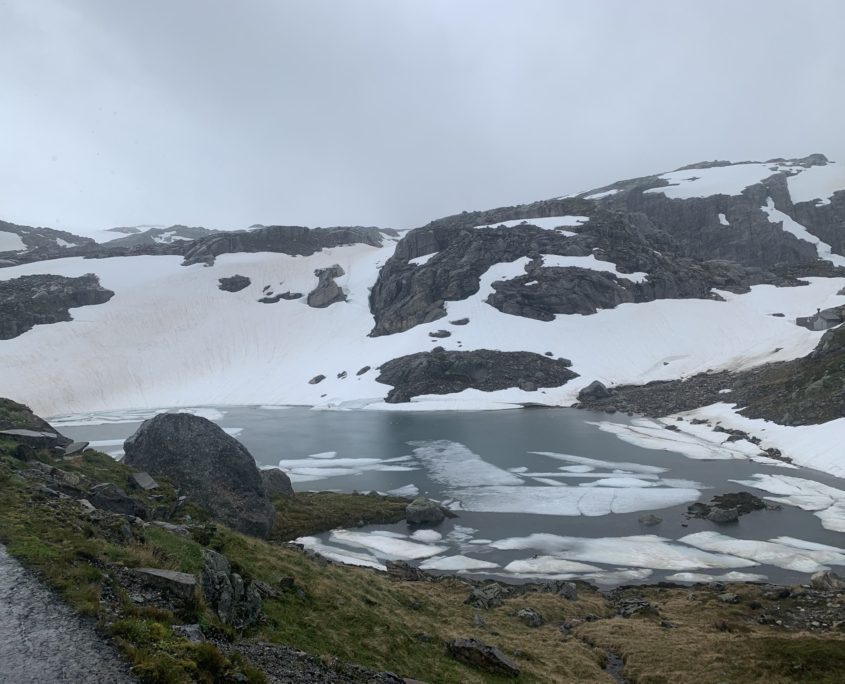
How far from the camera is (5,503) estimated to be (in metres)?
13.1

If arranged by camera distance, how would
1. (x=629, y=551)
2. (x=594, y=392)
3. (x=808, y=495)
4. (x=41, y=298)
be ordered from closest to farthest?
(x=629, y=551), (x=808, y=495), (x=594, y=392), (x=41, y=298)

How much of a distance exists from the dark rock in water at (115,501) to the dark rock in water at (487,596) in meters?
12.4

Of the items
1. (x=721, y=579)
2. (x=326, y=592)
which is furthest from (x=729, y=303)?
(x=326, y=592)

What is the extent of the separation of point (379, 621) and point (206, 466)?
51.0ft

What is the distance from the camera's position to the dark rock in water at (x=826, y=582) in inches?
872

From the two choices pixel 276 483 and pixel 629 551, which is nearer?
pixel 629 551

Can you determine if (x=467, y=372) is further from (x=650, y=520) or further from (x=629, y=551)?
(x=629, y=551)

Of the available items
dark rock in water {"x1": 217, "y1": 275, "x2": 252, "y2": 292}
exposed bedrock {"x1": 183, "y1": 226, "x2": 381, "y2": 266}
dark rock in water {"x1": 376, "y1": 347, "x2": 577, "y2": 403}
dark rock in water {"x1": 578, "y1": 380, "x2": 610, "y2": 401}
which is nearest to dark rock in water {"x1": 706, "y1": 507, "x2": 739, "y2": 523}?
dark rock in water {"x1": 578, "y1": 380, "x2": 610, "y2": 401}

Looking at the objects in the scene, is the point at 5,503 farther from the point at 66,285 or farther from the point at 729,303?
the point at 66,285

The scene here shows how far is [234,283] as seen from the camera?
132250 mm

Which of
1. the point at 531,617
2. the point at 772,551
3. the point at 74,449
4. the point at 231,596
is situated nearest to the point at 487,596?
the point at 531,617

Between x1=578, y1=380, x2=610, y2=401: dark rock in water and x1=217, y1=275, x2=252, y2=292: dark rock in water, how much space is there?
290 ft

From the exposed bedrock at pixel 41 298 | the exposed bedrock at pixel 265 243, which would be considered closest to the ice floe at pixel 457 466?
the exposed bedrock at pixel 41 298

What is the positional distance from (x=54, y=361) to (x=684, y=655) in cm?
10779
